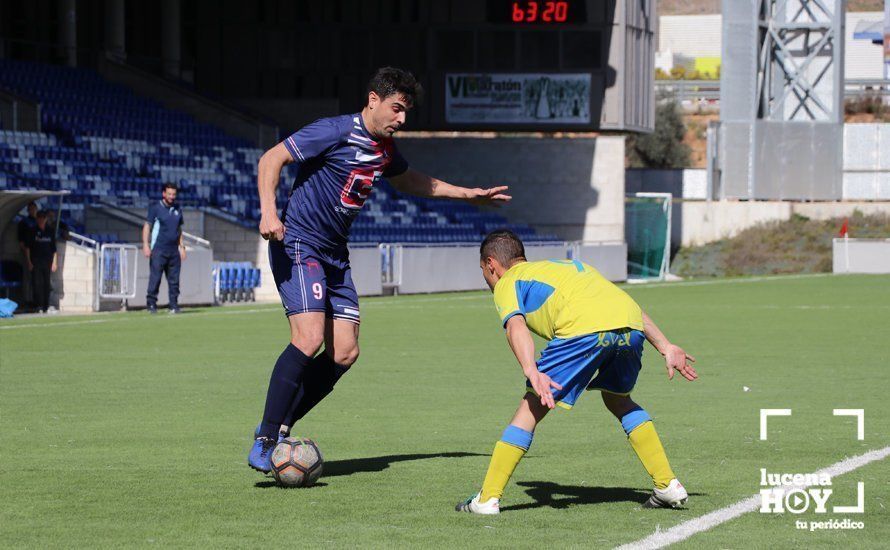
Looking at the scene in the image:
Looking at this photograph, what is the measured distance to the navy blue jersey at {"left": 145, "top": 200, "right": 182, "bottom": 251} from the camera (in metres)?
23.2

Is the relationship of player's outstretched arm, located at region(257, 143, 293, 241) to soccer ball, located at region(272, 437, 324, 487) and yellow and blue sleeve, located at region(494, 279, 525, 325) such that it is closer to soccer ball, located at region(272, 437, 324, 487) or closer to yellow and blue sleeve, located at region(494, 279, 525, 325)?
soccer ball, located at region(272, 437, 324, 487)

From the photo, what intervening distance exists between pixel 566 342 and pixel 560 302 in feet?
Answer: 0.62

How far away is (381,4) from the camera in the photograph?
144 ft

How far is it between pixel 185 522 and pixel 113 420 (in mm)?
4178

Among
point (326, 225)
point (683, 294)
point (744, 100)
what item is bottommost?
point (683, 294)

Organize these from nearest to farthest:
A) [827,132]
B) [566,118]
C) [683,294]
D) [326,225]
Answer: [326,225], [683,294], [566,118], [827,132]

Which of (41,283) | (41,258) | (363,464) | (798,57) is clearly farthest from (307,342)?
(798,57)

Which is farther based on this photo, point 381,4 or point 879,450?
point 381,4

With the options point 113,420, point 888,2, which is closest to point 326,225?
point 113,420

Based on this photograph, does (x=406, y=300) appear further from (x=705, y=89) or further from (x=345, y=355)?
(x=705, y=89)

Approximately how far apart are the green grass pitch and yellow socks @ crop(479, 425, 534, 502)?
133mm

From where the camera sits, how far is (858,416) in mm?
10602

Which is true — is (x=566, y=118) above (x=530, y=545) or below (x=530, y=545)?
above

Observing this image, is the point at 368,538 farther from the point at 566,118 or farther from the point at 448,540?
the point at 566,118
